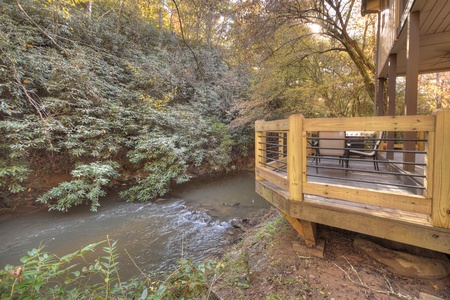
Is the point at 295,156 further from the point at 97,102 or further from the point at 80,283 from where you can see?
the point at 97,102

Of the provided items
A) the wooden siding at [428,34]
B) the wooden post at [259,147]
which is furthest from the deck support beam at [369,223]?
the wooden siding at [428,34]

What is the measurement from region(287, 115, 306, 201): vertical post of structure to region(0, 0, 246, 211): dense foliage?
6.33ft

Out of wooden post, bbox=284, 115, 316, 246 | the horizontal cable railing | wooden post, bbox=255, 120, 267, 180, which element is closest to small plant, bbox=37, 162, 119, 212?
wooden post, bbox=255, 120, 267, 180

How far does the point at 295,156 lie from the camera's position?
2230 mm

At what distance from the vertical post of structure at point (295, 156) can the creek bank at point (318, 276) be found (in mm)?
925

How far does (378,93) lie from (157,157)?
6999 mm

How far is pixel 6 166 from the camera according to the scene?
15.2 feet

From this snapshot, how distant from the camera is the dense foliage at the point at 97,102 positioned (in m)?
4.93

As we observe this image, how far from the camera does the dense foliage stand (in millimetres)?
4930

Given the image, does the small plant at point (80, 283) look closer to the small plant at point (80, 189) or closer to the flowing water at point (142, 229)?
the flowing water at point (142, 229)

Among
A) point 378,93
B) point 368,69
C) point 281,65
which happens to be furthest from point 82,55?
point 368,69

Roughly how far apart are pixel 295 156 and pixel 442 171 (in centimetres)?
115

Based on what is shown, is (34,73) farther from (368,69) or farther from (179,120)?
(368,69)

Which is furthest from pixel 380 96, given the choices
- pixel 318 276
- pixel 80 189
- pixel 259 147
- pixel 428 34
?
pixel 80 189
